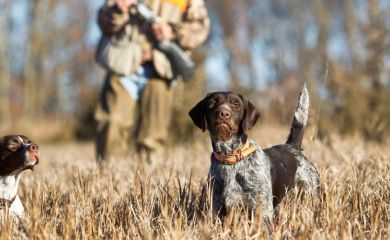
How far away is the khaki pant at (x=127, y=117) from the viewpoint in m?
7.04

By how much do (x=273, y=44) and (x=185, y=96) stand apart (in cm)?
3419

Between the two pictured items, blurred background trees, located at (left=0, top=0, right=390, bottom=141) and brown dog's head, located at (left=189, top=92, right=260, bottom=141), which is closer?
brown dog's head, located at (left=189, top=92, right=260, bottom=141)

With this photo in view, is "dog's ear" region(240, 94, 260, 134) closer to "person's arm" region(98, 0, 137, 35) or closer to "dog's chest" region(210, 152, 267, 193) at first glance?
"dog's chest" region(210, 152, 267, 193)

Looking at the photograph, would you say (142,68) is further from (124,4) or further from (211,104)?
(211,104)

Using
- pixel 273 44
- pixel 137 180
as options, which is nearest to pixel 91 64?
pixel 273 44

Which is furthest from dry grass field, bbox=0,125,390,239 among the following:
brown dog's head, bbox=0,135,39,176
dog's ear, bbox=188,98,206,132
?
dog's ear, bbox=188,98,206,132

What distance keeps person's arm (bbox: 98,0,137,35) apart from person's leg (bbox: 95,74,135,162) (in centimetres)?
53

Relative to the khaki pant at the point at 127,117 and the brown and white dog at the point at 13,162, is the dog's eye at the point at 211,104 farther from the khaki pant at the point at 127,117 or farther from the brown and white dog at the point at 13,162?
the khaki pant at the point at 127,117

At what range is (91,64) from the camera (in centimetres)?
4841

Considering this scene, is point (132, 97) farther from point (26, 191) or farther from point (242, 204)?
point (242, 204)

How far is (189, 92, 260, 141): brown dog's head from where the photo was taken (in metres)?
3.69

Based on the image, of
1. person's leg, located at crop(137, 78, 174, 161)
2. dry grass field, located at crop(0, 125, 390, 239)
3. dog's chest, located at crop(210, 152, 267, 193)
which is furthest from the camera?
person's leg, located at crop(137, 78, 174, 161)

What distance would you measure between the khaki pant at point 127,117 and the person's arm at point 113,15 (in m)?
0.52

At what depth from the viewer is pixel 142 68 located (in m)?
7.12
